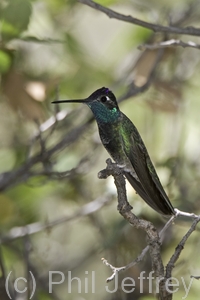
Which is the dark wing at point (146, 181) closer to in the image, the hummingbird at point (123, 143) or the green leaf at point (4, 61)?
the hummingbird at point (123, 143)

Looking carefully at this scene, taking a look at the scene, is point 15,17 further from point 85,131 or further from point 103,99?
point 85,131

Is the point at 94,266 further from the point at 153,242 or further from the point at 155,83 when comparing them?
the point at 153,242

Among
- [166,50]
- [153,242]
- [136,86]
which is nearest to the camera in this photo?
[153,242]

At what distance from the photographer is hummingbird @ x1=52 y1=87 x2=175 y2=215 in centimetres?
264

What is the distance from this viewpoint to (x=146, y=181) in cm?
259

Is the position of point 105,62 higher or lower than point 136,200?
higher

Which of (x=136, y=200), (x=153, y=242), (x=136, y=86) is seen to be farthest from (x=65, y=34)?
(x=153, y=242)

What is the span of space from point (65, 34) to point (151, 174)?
1.03 m

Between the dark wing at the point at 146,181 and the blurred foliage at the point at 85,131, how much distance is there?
0.25 m

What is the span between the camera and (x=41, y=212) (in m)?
3.95

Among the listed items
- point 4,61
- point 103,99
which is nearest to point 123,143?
point 103,99

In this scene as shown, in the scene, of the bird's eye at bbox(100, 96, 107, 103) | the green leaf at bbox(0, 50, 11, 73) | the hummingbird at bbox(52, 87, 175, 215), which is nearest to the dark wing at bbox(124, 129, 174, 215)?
the hummingbird at bbox(52, 87, 175, 215)

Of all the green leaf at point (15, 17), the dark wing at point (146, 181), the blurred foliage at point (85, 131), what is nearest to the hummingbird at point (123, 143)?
the dark wing at point (146, 181)

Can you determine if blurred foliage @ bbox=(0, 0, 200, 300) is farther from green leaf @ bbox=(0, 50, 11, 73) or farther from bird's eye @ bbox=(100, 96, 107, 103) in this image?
bird's eye @ bbox=(100, 96, 107, 103)
